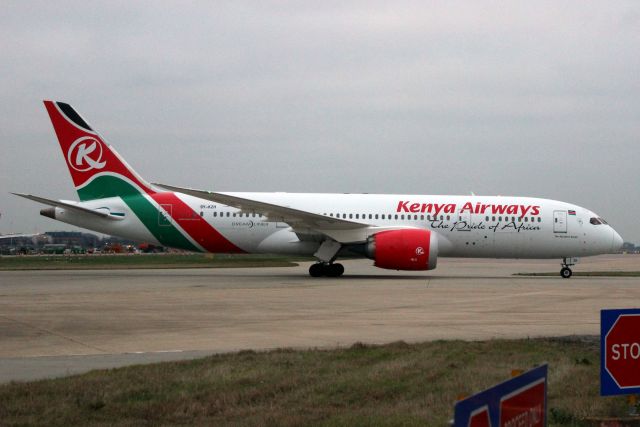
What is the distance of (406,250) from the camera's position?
25.7 metres

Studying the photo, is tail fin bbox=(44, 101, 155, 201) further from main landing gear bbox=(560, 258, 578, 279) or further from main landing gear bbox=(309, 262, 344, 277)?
main landing gear bbox=(560, 258, 578, 279)

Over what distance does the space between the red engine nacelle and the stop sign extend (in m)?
20.0

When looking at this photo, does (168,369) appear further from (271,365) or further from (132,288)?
(132,288)

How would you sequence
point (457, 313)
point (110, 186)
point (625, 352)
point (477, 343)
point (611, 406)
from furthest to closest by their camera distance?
point (110, 186), point (457, 313), point (477, 343), point (611, 406), point (625, 352)

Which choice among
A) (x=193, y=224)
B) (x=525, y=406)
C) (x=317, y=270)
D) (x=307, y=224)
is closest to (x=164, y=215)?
(x=193, y=224)

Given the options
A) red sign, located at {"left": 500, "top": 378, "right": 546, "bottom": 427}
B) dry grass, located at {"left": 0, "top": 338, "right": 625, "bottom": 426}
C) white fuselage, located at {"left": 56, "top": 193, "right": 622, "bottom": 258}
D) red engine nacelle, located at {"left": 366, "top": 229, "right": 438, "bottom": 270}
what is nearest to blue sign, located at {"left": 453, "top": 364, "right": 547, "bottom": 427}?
red sign, located at {"left": 500, "top": 378, "right": 546, "bottom": 427}

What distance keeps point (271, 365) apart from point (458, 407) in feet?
19.1

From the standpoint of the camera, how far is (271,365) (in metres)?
8.43

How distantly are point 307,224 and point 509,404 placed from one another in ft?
78.0

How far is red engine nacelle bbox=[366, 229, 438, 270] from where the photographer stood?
84.4 feet

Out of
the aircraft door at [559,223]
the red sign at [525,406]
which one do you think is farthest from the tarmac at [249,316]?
the red sign at [525,406]

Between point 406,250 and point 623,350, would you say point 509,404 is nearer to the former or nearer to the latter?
point 623,350

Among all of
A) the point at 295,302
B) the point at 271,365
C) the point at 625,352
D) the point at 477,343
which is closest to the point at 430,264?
the point at 295,302

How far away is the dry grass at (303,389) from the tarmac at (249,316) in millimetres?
1138
